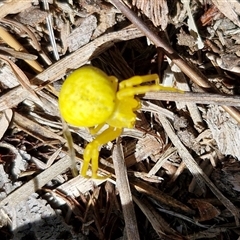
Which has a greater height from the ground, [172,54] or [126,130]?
[172,54]

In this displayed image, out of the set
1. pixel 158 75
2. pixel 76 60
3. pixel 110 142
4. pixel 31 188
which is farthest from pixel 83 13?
pixel 31 188

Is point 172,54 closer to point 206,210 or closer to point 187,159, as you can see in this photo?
point 187,159

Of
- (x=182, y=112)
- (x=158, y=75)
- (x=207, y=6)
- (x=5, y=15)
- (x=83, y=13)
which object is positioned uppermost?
(x=5, y=15)

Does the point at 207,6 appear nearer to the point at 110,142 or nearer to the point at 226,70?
the point at 226,70

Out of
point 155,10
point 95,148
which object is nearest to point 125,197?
point 95,148

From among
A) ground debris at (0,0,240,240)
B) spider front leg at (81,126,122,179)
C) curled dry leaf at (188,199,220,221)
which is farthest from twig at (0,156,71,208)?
curled dry leaf at (188,199,220,221)

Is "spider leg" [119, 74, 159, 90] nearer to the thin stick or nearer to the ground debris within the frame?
the ground debris
